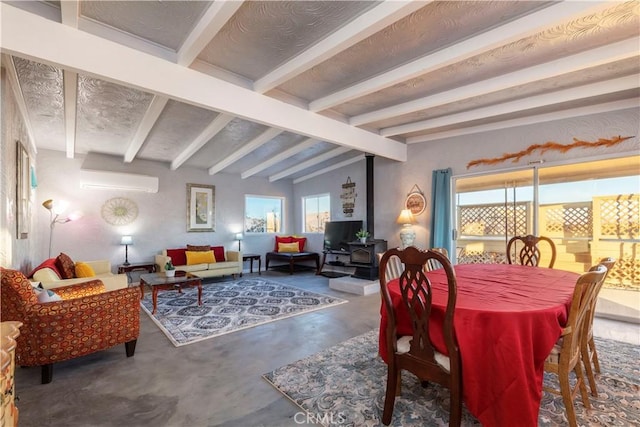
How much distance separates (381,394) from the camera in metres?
2.05

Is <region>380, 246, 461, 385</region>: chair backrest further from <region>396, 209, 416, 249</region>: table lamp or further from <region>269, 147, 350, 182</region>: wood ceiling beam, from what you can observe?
<region>269, 147, 350, 182</region>: wood ceiling beam

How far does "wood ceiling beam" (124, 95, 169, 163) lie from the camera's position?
135 inches

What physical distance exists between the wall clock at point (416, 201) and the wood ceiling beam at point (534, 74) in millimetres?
1862

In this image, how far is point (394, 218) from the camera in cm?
587

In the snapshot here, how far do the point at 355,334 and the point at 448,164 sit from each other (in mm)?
3388

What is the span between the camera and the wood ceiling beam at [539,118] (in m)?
3.60

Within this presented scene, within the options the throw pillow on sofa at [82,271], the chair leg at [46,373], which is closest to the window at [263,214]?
the throw pillow on sofa at [82,271]

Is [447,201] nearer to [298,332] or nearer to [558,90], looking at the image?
[558,90]

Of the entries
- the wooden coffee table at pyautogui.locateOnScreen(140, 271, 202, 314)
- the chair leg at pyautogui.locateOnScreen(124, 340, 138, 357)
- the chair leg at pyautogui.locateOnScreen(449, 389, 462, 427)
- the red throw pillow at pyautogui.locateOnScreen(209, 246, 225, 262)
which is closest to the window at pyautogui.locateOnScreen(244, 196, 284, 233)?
the red throw pillow at pyautogui.locateOnScreen(209, 246, 225, 262)

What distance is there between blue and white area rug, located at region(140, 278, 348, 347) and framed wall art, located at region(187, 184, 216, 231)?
1.66 meters

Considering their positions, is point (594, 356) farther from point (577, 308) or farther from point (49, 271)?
point (49, 271)

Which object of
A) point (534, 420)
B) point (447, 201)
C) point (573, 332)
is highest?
point (447, 201)

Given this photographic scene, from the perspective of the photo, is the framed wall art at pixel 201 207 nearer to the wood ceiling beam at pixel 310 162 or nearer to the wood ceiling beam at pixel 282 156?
the wood ceiling beam at pixel 282 156

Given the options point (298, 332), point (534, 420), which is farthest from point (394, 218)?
point (534, 420)
